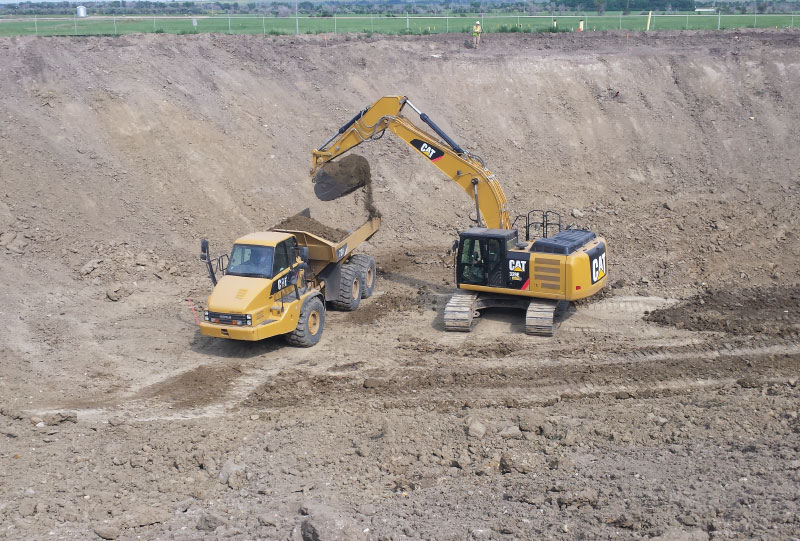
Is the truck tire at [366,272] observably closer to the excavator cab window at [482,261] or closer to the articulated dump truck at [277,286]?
the articulated dump truck at [277,286]

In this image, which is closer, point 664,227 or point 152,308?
point 152,308

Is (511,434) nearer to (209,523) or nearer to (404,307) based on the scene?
(209,523)

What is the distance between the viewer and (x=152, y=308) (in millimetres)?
18219

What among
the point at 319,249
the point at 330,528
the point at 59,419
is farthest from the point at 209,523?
the point at 319,249

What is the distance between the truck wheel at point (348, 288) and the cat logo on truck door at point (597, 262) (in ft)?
16.3

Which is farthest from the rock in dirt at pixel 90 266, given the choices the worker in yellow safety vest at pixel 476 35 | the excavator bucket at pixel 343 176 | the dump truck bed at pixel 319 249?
the worker in yellow safety vest at pixel 476 35

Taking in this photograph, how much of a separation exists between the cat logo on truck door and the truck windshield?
20.3 ft

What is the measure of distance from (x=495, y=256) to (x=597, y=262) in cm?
204

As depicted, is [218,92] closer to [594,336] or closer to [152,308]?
[152,308]

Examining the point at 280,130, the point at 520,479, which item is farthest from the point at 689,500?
the point at 280,130

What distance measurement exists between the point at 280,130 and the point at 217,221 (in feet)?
16.5

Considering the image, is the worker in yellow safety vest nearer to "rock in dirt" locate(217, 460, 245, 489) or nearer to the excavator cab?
the excavator cab

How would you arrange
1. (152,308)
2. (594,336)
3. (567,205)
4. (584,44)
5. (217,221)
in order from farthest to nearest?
(584,44) → (567,205) → (217,221) → (152,308) → (594,336)

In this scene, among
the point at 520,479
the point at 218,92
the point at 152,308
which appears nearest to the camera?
the point at 520,479
